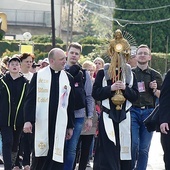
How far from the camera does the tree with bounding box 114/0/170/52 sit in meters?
59.2

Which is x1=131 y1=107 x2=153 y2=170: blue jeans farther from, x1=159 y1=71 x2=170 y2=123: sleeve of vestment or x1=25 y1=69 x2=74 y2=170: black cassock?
x1=159 y1=71 x2=170 y2=123: sleeve of vestment

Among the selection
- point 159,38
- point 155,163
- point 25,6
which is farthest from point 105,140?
point 25,6

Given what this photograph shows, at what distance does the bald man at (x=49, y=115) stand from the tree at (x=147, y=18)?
48733 mm

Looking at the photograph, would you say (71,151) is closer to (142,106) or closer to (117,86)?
(142,106)

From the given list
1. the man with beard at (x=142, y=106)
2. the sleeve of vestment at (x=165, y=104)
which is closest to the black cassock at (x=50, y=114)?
the man with beard at (x=142, y=106)

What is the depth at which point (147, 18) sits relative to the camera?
202ft

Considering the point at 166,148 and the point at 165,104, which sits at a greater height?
the point at 165,104

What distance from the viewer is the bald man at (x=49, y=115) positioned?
9.97 m

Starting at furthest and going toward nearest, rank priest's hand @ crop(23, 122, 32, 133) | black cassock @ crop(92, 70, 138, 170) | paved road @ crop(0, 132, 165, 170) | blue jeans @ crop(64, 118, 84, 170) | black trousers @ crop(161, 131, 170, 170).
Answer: paved road @ crop(0, 132, 165, 170), blue jeans @ crop(64, 118, 84, 170), black cassock @ crop(92, 70, 138, 170), priest's hand @ crop(23, 122, 32, 133), black trousers @ crop(161, 131, 170, 170)

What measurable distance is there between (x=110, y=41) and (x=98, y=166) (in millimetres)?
1792

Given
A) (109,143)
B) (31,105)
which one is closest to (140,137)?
(109,143)

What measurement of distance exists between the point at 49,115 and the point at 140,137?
1.84 meters

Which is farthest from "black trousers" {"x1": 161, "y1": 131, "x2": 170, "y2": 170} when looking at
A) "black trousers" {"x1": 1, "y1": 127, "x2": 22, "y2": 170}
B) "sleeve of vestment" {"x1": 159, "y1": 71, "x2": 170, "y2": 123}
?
"black trousers" {"x1": 1, "y1": 127, "x2": 22, "y2": 170}

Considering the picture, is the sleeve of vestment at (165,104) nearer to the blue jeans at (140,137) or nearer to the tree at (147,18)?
the blue jeans at (140,137)
